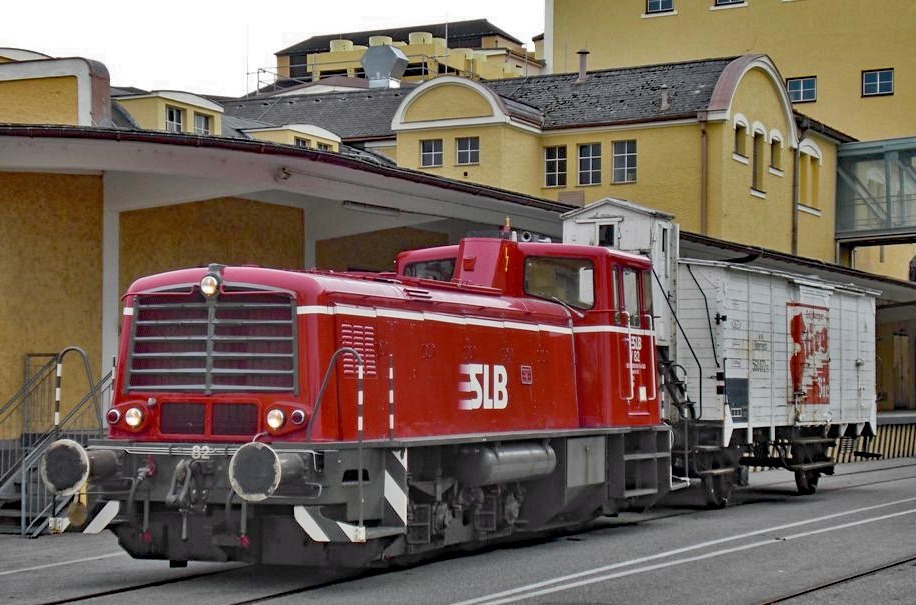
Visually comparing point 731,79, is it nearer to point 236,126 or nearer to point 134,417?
point 236,126

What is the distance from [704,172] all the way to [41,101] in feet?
63.2

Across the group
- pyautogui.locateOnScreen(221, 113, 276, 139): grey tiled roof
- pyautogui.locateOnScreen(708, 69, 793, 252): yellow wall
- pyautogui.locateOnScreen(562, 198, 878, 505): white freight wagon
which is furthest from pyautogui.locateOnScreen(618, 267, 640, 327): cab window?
pyautogui.locateOnScreen(708, 69, 793, 252): yellow wall

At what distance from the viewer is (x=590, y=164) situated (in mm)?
37719

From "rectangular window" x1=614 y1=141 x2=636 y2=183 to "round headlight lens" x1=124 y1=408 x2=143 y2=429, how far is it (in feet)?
85.9

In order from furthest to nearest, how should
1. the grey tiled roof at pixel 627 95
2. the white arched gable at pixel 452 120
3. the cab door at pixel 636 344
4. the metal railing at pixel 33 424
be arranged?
the grey tiled roof at pixel 627 95 < the white arched gable at pixel 452 120 < the metal railing at pixel 33 424 < the cab door at pixel 636 344

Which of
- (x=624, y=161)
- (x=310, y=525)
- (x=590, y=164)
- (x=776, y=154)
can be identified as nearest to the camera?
(x=310, y=525)

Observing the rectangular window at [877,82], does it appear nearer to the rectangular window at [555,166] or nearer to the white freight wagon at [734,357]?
the rectangular window at [555,166]

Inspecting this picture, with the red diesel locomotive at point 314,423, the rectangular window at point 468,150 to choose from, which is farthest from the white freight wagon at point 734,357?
the rectangular window at point 468,150

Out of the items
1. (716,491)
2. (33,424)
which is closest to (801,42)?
(716,491)

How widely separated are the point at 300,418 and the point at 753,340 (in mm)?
9900

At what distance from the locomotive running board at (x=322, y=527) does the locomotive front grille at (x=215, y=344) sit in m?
1.05

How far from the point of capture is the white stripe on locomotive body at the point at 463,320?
1209 cm

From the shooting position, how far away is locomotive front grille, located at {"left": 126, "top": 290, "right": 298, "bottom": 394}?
39.7 ft

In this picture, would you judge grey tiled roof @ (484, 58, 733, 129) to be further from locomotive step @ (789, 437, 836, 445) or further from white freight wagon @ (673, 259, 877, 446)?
locomotive step @ (789, 437, 836, 445)
